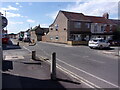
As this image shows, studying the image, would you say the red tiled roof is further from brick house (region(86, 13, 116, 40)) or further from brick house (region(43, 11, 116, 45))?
brick house (region(86, 13, 116, 40))

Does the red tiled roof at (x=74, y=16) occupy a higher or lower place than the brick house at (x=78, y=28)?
higher

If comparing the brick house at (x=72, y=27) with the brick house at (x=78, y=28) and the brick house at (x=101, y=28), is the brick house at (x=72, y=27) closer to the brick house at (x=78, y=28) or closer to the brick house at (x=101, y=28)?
the brick house at (x=78, y=28)

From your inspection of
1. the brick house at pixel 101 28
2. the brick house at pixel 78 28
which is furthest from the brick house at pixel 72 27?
the brick house at pixel 101 28

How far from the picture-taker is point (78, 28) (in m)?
42.2

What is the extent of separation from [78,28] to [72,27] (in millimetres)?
2097

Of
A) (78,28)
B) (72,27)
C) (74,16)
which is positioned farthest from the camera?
(74,16)

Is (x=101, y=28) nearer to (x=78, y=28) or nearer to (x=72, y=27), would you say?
(x=78, y=28)

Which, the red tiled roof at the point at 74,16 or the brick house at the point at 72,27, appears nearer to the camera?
the brick house at the point at 72,27

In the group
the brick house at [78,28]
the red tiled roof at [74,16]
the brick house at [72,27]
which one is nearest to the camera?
the brick house at [72,27]

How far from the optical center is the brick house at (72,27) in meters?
40.7

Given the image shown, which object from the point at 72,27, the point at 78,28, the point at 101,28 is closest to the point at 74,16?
the point at 78,28

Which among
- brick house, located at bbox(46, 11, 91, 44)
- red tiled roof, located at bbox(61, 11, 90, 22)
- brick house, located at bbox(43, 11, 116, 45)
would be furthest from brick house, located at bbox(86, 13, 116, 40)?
red tiled roof, located at bbox(61, 11, 90, 22)

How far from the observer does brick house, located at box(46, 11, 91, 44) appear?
40.7 meters

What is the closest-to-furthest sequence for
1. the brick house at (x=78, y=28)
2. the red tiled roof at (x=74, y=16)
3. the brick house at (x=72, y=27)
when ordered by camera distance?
1. the brick house at (x=72, y=27)
2. the brick house at (x=78, y=28)
3. the red tiled roof at (x=74, y=16)
